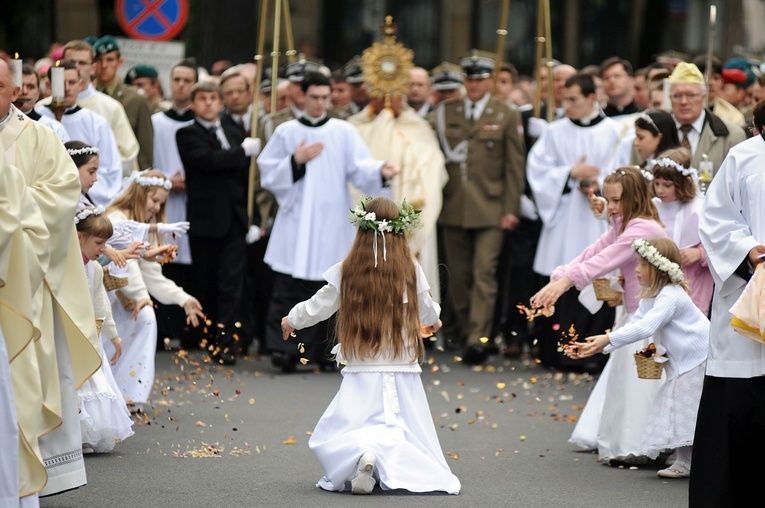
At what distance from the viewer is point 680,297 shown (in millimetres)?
9203

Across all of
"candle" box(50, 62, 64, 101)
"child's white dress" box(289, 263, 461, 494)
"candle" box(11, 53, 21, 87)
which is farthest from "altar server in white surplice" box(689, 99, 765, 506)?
"candle" box(50, 62, 64, 101)

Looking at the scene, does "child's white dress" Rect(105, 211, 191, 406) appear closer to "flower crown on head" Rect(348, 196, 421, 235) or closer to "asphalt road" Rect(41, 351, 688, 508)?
"asphalt road" Rect(41, 351, 688, 508)

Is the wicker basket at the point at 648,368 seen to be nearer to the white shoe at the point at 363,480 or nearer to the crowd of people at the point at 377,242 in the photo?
the crowd of people at the point at 377,242

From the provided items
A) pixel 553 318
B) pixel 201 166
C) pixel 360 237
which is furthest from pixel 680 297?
pixel 201 166

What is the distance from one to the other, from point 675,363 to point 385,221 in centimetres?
192

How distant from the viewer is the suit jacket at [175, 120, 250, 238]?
46.2ft

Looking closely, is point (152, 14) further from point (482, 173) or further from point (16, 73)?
point (16, 73)

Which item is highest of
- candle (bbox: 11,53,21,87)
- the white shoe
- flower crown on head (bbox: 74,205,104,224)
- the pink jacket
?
candle (bbox: 11,53,21,87)

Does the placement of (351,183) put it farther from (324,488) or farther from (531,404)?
(324,488)

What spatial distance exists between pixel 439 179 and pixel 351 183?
982mm

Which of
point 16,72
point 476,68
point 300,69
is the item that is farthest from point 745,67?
point 16,72

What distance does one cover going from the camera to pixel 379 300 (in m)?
8.73

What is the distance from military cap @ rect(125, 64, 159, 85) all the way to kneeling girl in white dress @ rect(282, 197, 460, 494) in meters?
8.01

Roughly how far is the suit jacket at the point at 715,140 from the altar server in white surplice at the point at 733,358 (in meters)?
3.83
